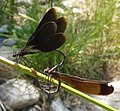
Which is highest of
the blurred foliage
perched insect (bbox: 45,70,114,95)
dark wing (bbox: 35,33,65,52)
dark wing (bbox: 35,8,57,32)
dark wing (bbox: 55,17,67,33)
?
dark wing (bbox: 35,8,57,32)

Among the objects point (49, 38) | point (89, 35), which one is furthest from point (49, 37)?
point (89, 35)

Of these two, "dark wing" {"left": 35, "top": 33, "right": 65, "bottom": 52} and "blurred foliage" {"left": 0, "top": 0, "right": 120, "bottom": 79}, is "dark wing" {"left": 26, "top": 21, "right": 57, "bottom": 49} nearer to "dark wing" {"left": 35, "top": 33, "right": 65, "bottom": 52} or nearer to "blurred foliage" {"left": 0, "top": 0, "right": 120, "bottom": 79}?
"dark wing" {"left": 35, "top": 33, "right": 65, "bottom": 52}

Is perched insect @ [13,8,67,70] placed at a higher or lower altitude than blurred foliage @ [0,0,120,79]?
higher

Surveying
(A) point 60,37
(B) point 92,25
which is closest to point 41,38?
(A) point 60,37

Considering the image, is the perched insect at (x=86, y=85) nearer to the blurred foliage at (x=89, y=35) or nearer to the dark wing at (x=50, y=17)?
the dark wing at (x=50, y=17)

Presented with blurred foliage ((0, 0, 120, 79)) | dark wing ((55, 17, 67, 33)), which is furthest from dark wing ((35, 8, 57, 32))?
blurred foliage ((0, 0, 120, 79))

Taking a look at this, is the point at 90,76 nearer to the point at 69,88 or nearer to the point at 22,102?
the point at 22,102
